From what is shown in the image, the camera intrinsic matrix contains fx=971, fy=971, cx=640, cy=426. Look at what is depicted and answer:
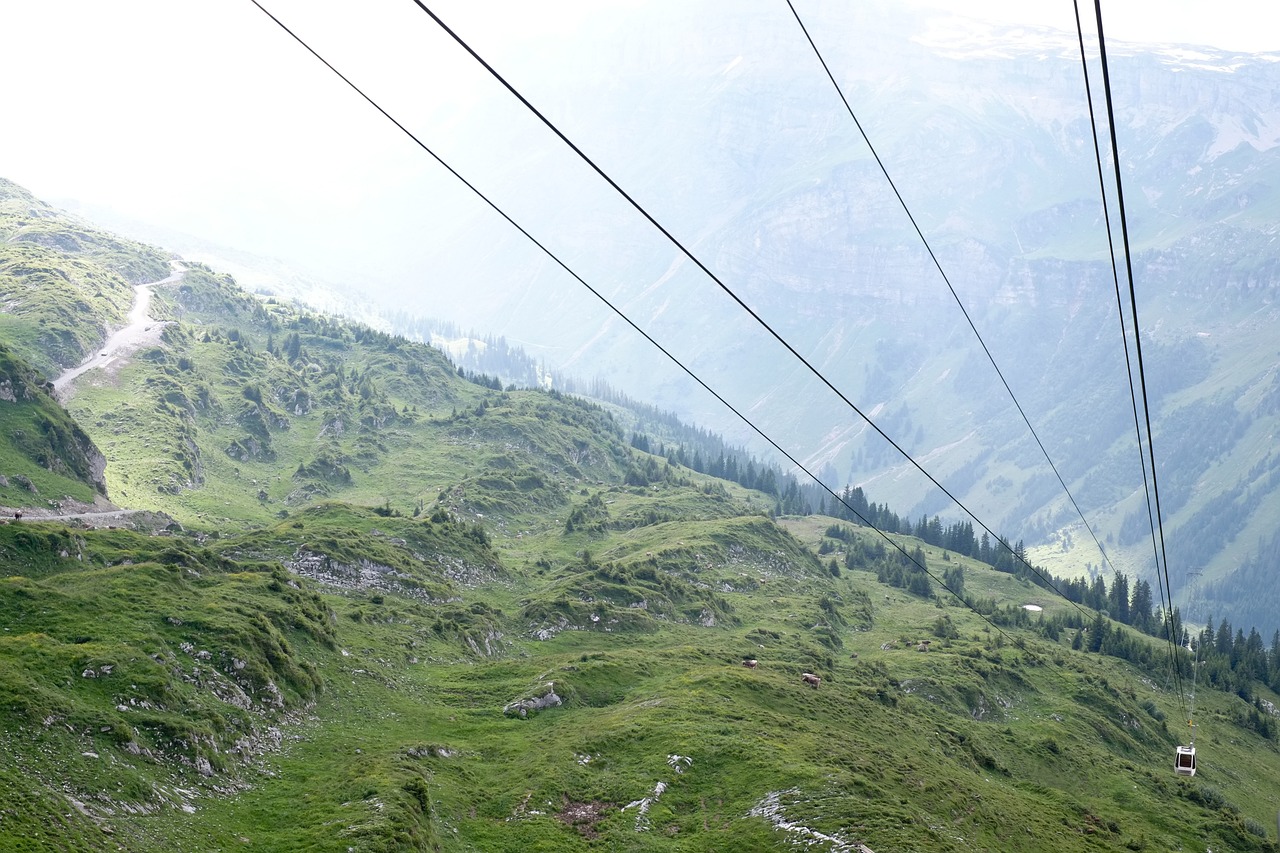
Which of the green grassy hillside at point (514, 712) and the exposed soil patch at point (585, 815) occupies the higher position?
the green grassy hillside at point (514, 712)

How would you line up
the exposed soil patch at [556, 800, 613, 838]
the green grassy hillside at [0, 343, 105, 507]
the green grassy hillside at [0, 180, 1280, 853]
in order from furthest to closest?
the green grassy hillside at [0, 343, 105, 507]
the exposed soil patch at [556, 800, 613, 838]
the green grassy hillside at [0, 180, 1280, 853]

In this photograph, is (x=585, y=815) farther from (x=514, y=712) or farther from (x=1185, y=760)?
(x=1185, y=760)

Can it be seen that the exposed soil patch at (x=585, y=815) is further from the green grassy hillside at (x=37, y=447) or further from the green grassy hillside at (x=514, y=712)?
the green grassy hillside at (x=37, y=447)

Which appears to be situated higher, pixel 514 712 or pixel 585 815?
pixel 514 712

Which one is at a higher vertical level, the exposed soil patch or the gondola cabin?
the gondola cabin

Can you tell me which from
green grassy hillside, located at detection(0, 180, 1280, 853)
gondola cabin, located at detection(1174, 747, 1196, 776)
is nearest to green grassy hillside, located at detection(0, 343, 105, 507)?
green grassy hillside, located at detection(0, 180, 1280, 853)

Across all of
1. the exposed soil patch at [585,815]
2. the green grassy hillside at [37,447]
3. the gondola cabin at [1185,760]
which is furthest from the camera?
the green grassy hillside at [37,447]

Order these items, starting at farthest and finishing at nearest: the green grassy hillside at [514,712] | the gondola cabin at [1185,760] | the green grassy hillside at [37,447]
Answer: the green grassy hillside at [37,447], the gondola cabin at [1185,760], the green grassy hillside at [514,712]

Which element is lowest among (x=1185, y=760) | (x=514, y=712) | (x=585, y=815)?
(x=585, y=815)

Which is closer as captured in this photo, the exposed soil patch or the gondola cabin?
the exposed soil patch

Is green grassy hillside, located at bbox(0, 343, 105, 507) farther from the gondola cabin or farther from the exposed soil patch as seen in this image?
the gondola cabin

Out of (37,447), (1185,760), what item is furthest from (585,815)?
(37,447)

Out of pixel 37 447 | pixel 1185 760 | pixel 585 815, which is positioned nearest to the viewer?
pixel 585 815

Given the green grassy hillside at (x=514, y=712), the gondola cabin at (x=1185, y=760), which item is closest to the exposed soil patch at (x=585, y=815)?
the green grassy hillside at (x=514, y=712)
